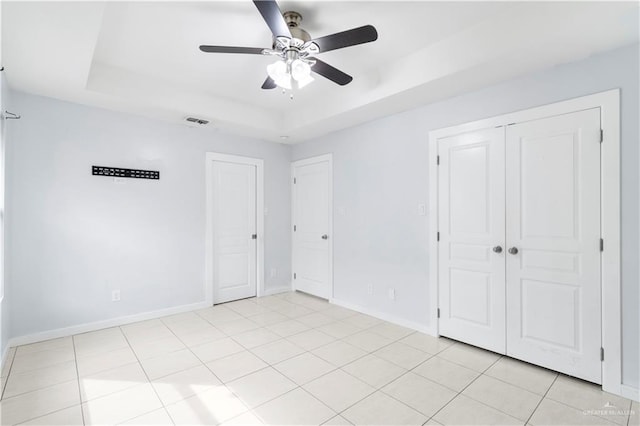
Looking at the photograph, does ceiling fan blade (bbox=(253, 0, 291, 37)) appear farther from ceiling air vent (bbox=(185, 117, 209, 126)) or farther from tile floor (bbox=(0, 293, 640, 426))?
tile floor (bbox=(0, 293, 640, 426))

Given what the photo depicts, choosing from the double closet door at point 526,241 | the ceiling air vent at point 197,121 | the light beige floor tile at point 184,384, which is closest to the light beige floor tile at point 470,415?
the double closet door at point 526,241

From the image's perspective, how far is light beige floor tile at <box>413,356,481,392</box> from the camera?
2305mm

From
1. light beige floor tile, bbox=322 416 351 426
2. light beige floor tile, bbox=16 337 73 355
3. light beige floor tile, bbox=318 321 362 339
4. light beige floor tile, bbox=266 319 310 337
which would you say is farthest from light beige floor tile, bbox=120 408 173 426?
light beige floor tile, bbox=318 321 362 339

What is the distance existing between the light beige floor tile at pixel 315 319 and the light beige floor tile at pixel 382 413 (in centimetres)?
148

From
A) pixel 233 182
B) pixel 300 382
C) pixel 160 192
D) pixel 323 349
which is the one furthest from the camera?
pixel 233 182

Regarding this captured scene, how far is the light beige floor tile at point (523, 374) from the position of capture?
2.26 meters

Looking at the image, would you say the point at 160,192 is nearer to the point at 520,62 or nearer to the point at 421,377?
the point at 421,377

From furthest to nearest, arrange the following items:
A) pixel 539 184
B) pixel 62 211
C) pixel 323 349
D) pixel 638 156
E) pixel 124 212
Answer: pixel 124 212, pixel 62 211, pixel 323 349, pixel 539 184, pixel 638 156

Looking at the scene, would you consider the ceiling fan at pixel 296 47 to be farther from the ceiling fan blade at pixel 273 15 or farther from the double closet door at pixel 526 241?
the double closet door at pixel 526 241

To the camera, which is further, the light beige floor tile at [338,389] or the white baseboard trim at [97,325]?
the white baseboard trim at [97,325]

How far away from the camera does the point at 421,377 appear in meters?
2.39

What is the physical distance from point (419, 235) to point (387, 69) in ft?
5.68

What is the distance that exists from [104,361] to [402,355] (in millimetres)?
2618

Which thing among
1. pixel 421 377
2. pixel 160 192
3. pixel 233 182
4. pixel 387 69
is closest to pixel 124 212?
pixel 160 192
